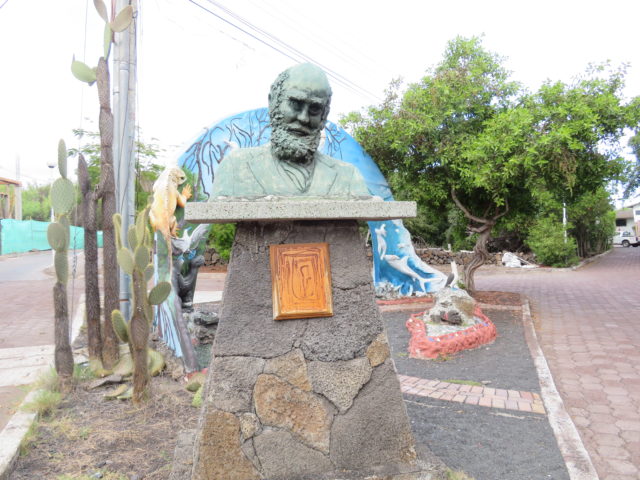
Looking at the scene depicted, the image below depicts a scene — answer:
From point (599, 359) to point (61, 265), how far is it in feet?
19.0

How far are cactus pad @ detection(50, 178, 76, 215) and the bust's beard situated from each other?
2.75 meters

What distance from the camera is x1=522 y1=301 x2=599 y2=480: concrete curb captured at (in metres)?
2.78

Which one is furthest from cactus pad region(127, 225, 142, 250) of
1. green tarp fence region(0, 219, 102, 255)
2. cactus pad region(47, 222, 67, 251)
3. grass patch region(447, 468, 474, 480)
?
green tarp fence region(0, 219, 102, 255)

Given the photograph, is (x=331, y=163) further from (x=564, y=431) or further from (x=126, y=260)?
(x=564, y=431)

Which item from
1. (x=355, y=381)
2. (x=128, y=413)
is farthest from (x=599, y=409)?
(x=128, y=413)

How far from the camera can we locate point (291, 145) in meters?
2.46

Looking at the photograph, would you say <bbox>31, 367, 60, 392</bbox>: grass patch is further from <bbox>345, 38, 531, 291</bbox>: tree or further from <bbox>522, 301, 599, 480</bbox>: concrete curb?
<bbox>345, 38, 531, 291</bbox>: tree

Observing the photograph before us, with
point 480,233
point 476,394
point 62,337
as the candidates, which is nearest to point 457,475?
point 476,394

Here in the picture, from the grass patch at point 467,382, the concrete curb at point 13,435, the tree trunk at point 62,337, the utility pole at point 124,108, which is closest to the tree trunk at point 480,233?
the grass patch at point 467,382

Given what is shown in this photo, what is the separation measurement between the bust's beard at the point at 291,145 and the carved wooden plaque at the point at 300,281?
1.65 feet

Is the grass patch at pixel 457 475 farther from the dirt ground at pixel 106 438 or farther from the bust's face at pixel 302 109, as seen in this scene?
the bust's face at pixel 302 109

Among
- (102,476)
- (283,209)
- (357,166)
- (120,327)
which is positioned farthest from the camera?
(357,166)

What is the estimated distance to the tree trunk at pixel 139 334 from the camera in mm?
Answer: 3820

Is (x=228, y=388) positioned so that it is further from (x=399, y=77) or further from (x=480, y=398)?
(x=399, y=77)
